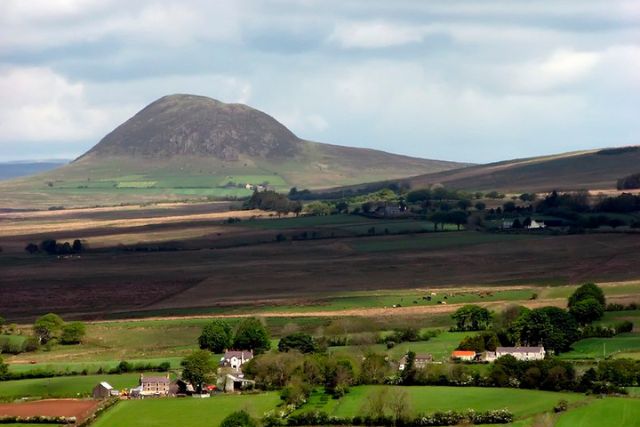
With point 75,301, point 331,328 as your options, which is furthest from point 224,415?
point 75,301

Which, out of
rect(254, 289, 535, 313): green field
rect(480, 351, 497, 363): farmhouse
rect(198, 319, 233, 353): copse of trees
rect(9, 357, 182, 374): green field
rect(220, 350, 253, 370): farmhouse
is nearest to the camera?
rect(480, 351, 497, 363): farmhouse

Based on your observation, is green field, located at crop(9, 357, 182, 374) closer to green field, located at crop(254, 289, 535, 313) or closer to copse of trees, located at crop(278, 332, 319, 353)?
copse of trees, located at crop(278, 332, 319, 353)

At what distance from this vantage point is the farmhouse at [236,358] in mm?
72688

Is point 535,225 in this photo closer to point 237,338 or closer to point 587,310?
point 587,310

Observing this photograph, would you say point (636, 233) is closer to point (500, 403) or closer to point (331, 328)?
point (331, 328)

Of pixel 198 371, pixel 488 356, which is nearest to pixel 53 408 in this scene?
pixel 198 371

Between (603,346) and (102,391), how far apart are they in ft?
90.1

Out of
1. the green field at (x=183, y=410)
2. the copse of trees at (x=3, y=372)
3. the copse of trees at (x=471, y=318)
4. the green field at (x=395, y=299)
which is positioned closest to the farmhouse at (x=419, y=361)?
the green field at (x=183, y=410)

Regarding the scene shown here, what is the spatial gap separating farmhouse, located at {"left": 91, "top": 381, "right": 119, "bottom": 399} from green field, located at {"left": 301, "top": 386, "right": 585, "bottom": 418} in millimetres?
10582

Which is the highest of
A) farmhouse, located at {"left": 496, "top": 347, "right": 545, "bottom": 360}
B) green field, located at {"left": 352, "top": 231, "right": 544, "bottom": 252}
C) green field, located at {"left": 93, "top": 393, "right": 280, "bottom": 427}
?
green field, located at {"left": 352, "top": 231, "right": 544, "bottom": 252}

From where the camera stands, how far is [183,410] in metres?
61.2

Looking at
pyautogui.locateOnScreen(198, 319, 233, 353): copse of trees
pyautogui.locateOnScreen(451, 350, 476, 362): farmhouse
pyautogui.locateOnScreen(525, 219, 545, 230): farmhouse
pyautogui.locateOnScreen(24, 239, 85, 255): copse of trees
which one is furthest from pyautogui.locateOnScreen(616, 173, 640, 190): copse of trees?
pyautogui.locateOnScreen(451, 350, 476, 362): farmhouse

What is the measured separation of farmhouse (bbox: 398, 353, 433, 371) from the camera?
224 feet

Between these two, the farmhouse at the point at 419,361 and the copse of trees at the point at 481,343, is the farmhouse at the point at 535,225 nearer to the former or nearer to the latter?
the copse of trees at the point at 481,343
